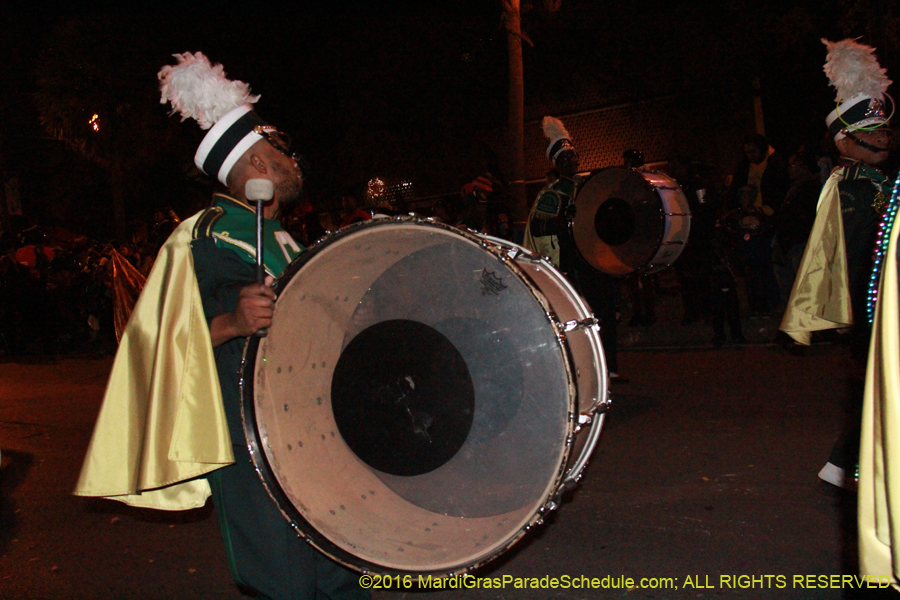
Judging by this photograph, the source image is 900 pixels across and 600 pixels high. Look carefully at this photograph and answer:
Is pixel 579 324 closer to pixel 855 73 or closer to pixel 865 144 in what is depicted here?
pixel 865 144

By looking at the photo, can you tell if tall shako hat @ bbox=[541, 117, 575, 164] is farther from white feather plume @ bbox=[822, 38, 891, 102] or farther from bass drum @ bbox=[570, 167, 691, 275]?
white feather plume @ bbox=[822, 38, 891, 102]

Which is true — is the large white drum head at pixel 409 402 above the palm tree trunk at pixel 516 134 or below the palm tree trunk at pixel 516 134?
below

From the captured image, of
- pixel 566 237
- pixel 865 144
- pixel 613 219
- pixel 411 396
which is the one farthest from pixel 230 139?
pixel 613 219

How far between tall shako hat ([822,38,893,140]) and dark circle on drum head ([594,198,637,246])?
2.24 metres

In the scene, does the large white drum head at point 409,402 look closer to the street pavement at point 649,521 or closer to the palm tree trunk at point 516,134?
the street pavement at point 649,521

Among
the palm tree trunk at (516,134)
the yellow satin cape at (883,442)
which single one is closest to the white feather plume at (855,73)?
the yellow satin cape at (883,442)

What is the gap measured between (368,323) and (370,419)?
0.30 meters

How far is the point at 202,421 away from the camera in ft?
7.66

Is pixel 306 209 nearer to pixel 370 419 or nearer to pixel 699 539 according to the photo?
pixel 699 539

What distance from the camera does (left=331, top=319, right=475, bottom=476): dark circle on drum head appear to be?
7.72ft

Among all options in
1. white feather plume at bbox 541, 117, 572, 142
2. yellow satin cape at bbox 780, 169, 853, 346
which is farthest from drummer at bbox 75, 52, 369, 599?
white feather plume at bbox 541, 117, 572, 142

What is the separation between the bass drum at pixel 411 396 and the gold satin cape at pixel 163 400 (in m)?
0.15

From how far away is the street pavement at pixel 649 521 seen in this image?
11.5 ft

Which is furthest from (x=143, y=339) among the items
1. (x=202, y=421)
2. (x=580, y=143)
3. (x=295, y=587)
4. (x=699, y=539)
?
(x=580, y=143)
